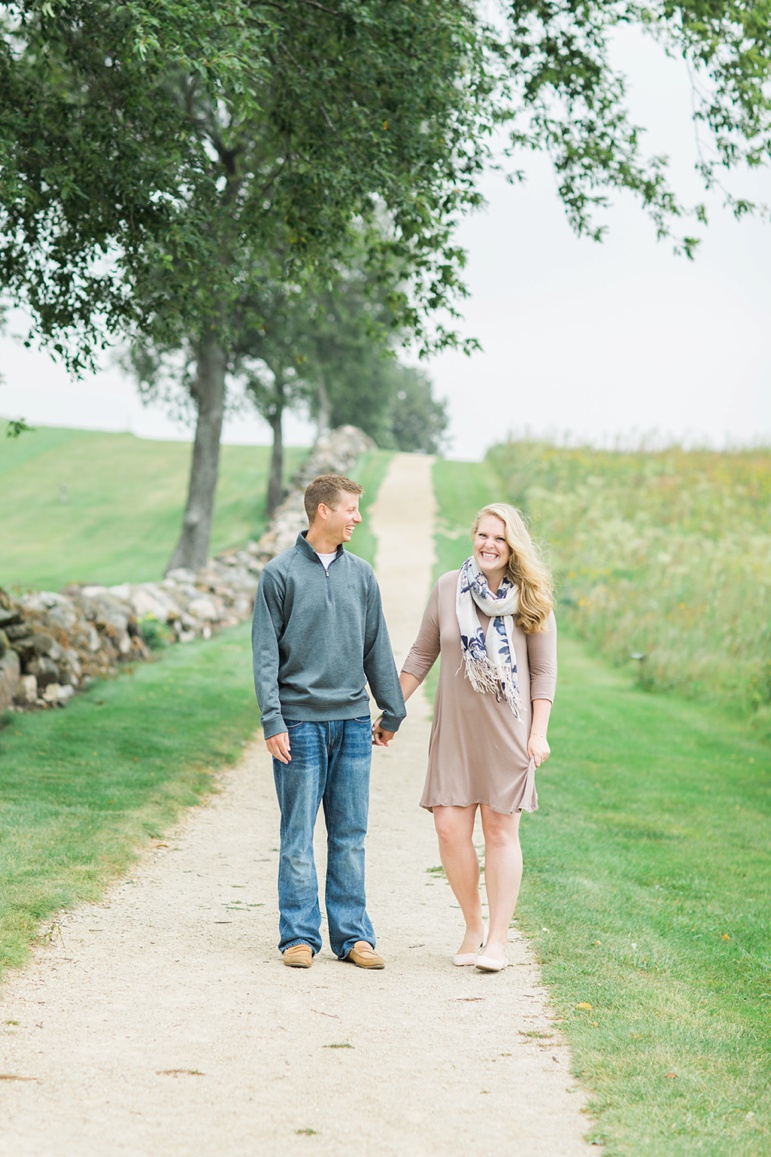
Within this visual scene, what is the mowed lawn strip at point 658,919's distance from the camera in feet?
13.7

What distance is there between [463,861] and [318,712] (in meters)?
0.99

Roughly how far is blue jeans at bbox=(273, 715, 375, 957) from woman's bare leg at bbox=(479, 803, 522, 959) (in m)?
0.58

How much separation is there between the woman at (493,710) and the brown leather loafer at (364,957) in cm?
39

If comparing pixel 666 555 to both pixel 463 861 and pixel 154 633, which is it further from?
pixel 463 861

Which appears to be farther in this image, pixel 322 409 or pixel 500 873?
pixel 322 409

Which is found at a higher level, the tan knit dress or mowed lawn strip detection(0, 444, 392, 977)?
the tan knit dress

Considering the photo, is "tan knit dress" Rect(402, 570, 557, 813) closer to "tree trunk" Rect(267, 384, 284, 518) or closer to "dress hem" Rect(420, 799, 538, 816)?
"dress hem" Rect(420, 799, 538, 816)

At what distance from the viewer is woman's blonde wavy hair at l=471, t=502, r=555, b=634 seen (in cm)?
560

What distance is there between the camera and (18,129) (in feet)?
29.0

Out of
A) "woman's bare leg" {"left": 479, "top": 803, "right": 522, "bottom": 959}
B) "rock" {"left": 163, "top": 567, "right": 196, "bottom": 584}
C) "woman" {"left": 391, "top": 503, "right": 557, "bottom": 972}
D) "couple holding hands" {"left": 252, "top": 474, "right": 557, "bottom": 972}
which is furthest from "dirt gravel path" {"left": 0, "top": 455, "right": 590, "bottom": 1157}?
"rock" {"left": 163, "top": 567, "right": 196, "bottom": 584}

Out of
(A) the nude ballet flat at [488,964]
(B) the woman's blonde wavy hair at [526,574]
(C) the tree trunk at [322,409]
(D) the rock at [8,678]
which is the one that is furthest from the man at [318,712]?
(C) the tree trunk at [322,409]

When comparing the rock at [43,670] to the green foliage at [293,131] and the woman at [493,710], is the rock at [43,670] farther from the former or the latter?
the woman at [493,710]

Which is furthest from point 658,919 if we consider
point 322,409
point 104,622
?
point 322,409

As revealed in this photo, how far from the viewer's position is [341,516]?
559cm
